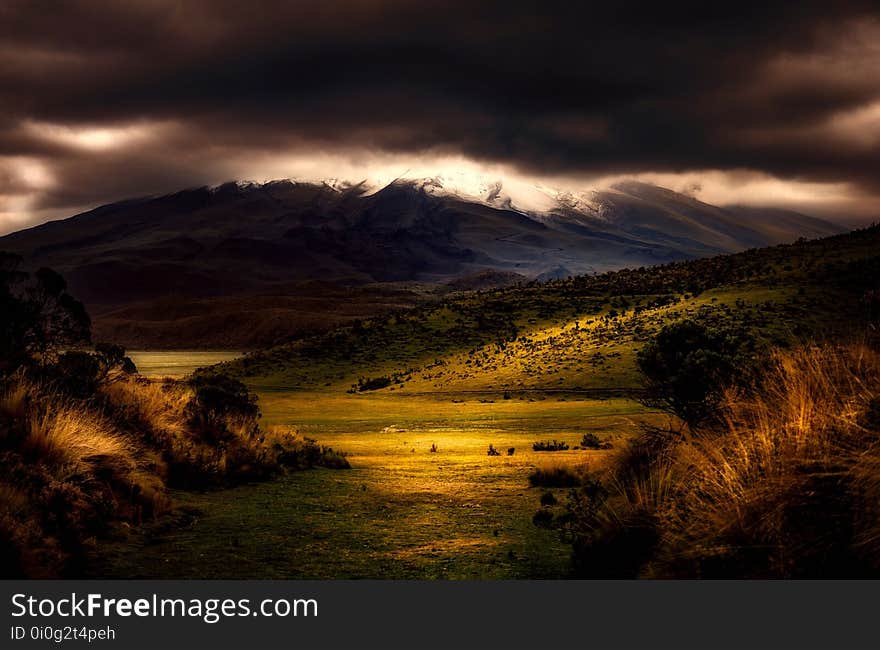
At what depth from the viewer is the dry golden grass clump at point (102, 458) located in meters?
9.45

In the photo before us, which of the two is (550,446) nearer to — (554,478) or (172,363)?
(554,478)

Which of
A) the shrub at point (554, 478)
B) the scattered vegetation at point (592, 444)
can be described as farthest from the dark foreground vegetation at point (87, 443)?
the scattered vegetation at point (592, 444)

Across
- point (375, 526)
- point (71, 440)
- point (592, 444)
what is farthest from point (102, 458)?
point (592, 444)

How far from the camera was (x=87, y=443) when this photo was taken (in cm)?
1227

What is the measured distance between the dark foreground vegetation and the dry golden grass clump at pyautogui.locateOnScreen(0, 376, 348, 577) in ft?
0.08

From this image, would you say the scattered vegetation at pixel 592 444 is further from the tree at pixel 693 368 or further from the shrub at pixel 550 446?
the tree at pixel 693 368

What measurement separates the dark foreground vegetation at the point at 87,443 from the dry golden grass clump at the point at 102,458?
0.08 feet

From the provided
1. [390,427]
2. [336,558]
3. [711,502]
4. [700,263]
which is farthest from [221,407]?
[700,263]

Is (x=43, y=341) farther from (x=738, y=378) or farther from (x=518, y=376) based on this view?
(x=518, y=376)

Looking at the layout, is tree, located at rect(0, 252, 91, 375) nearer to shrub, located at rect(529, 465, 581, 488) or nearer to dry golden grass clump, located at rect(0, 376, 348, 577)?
dry golden grass clump, located at rect(0, 376, 348, 577)

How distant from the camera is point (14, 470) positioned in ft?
34.2

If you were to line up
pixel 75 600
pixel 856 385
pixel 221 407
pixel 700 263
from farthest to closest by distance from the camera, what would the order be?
1. pixel 700 263
2. pixel 221 407
3. pixel 856 385
4. pixel 75 600

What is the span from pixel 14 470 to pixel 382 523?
5.40 metres

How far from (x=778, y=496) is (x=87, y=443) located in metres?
10.2
